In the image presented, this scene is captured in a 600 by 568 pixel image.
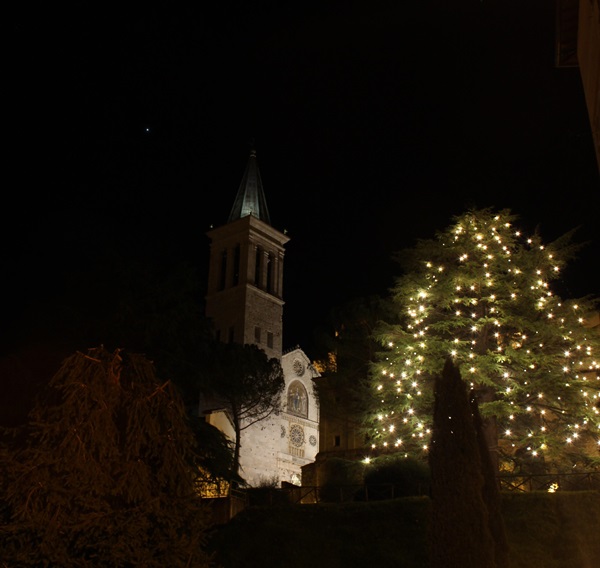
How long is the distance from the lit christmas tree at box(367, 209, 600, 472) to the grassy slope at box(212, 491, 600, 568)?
2.40 m

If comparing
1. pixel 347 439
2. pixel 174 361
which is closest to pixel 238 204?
pixel 347 439

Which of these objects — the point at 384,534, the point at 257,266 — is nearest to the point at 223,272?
the point at 257,266

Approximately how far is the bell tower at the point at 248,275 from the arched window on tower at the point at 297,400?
9.65 ft

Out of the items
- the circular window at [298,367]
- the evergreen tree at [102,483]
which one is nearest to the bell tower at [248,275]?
the circular window at [298,367]

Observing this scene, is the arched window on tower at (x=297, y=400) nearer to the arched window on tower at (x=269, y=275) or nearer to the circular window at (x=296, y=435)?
the circular window at (x=296, y=435)

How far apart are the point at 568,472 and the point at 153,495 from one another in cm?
1465

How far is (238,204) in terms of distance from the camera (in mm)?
50438

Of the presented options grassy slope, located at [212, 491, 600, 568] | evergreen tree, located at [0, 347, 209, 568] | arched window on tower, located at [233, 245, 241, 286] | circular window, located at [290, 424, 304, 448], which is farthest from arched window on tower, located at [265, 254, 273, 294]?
evergreen tree, located at [0, 347, 209, 568]

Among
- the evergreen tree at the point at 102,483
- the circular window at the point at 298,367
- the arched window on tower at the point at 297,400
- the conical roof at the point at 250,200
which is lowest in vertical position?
the evergreen tree at the point at 102,483

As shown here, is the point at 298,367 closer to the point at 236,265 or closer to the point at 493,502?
the point at 236,265

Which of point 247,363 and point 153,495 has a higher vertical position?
point 247,363

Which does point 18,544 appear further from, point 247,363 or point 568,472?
point 247,363

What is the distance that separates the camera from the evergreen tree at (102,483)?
6.92 metres

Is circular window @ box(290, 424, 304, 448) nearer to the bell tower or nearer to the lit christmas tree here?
the bell tower
